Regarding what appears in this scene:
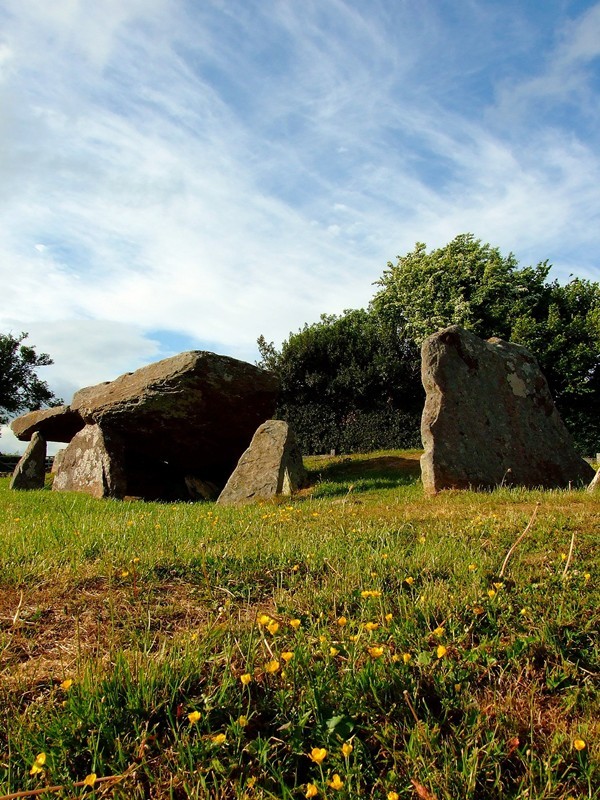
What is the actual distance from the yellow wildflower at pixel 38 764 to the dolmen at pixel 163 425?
11.5m

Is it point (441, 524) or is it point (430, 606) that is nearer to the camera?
point (430, 606)

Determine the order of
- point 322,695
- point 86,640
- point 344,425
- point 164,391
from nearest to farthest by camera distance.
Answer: point 322,695 → point 86,640 → point 164,391 → point 344,425

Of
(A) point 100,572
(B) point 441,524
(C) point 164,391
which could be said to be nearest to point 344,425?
(C) point 164,391

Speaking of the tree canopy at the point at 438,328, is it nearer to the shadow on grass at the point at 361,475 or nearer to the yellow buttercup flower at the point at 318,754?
the shadow on grass at the point at 361,475

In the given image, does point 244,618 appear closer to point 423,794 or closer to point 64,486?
point 423,794

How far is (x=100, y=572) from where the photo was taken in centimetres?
441

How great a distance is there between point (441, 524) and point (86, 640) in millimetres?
4103

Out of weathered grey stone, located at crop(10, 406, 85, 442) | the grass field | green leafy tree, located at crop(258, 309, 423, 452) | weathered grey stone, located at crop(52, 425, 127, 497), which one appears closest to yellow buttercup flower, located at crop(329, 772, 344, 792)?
the grass field

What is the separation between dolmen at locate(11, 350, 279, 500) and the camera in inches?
550

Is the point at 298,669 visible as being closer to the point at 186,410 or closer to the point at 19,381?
the point at 186,410

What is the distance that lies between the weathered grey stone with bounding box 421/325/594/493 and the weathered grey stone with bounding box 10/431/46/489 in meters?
10.6

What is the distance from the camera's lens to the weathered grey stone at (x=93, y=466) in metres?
13.9

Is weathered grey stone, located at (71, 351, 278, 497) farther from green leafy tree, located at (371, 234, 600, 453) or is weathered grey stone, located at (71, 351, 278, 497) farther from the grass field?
green leafy tree, located at (371, 234, 600, 453)

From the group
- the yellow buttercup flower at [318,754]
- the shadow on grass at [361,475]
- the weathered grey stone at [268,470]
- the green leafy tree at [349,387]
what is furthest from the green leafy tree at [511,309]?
the yellow buttercup flower at [318,754]
